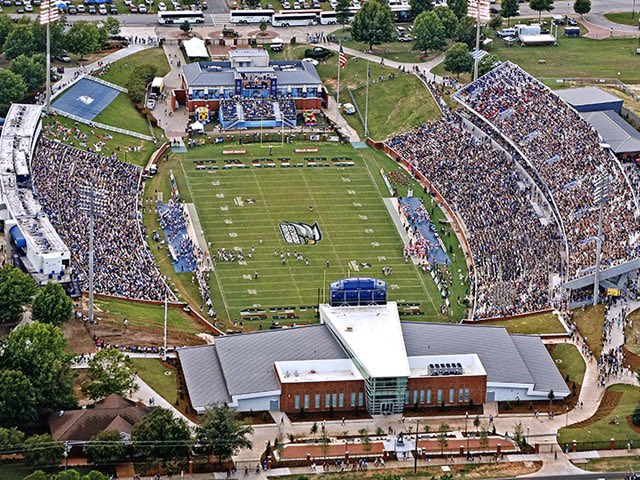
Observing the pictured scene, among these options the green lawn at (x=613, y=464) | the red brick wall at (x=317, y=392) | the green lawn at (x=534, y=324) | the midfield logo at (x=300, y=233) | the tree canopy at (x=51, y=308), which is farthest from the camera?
the midfield logo at (x=300, y=233)

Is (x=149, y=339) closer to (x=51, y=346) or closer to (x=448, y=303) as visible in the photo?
(x=51, y=346)

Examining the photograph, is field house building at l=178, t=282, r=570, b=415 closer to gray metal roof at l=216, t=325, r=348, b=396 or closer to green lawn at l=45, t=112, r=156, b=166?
gray metal roof at l=216, t=325, r=348, b=396

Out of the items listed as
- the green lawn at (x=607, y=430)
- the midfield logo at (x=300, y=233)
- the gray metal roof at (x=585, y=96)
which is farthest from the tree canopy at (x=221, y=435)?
the gray metal roof at (x=585, y=96)

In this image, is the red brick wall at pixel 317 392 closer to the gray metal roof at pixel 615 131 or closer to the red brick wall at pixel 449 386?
the red brick wall at pixel 449 386

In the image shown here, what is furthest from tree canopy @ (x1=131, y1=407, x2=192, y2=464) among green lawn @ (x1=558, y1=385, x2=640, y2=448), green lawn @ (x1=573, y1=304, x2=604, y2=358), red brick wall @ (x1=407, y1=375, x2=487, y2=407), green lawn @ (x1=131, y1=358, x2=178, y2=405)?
green lawn @ (x1=573, y1=304, x2=604, y2=358)

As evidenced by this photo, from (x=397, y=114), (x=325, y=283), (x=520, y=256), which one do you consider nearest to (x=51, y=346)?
(x=325, y=283)

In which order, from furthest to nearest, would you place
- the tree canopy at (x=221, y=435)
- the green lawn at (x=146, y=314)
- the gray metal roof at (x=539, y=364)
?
the green lawn at (x=146, y=314) → the gray metal roof at (x=539, y=364) → the tree canopy at (x=221, y=435)

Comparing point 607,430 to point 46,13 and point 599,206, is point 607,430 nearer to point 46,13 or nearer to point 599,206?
point 599,206
